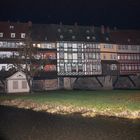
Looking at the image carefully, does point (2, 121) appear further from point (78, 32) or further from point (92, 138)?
point (78, 32)

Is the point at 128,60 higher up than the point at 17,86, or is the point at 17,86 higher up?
the point at 128,60

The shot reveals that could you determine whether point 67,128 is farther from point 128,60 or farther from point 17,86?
point 128,60

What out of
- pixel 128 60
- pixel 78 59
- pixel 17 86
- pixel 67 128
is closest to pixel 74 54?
pixel 78 59

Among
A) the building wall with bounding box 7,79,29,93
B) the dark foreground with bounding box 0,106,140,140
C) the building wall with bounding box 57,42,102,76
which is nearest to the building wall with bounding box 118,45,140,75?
the building wall with bounding box 57,42,102,76

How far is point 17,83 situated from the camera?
84438mm

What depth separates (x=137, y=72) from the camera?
103750mm

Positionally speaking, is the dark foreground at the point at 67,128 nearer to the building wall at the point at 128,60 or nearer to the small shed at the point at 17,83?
the small shed at the point at 17,83

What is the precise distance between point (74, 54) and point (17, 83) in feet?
65.3

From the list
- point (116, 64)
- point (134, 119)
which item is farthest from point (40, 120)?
point (116, 64)

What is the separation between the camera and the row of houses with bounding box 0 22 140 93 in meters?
94.2

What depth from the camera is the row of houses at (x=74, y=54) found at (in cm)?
9419

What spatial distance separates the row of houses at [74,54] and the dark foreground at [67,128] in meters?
51.4

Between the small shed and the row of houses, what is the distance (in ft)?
21.2

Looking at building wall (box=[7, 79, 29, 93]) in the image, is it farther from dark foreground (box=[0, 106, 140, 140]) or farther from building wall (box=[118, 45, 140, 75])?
dark foreground (box=[0, 106, 140, 140])
